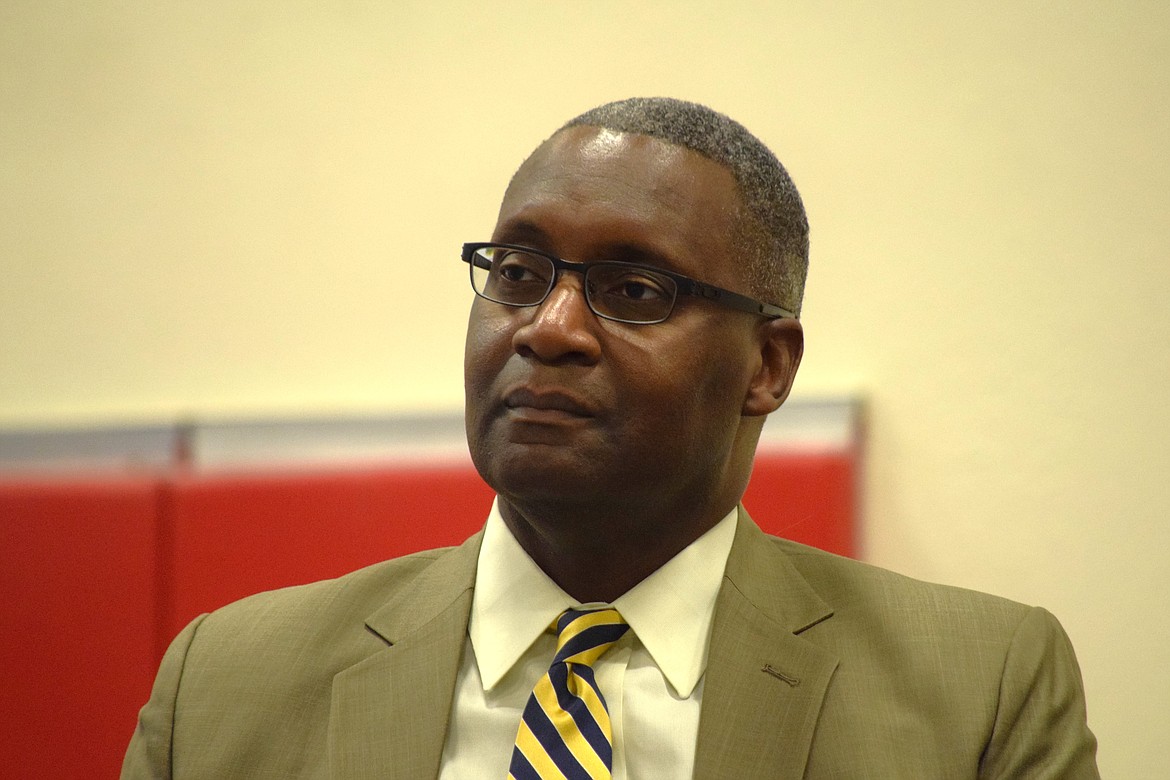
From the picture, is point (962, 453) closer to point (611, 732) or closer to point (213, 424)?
point (611, 732)

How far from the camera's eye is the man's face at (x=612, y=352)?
1.01 metres

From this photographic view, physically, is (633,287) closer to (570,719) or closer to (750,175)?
(750,175)

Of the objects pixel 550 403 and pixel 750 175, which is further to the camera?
pixel 750 175

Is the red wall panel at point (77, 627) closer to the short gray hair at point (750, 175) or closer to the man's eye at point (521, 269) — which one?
the man's eye at point (521, 269)

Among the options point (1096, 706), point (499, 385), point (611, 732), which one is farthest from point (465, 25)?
point (1096, 706)

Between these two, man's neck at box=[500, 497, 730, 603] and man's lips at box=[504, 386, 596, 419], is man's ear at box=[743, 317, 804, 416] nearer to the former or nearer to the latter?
man's neck at box=[500, 497, 730, 603]

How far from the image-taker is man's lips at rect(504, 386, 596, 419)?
1.01 meters

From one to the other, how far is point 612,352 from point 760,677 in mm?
321

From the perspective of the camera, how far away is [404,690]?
3.56ft

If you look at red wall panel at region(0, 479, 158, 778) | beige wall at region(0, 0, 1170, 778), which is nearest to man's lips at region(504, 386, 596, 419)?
beige wall at region(0, 0, 1170, 778)

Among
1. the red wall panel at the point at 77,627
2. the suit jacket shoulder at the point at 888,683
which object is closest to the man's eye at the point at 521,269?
the suit jacket shoulder at the point at 888,683

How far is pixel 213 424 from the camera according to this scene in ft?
5.74

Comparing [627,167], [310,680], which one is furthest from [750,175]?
[310,680]

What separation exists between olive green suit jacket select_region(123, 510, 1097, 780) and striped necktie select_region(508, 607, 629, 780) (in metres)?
0.08
